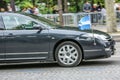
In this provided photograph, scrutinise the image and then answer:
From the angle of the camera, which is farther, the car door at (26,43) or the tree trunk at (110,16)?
the tree trunk at (110,16)

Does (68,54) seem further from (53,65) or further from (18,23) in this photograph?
(18,23)

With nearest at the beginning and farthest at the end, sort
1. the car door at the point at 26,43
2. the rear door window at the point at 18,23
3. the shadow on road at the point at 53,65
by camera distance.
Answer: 1. the car door at the point at 26,43
2. the rear door window at the point at 18,23
3. the shadow on road at the point at 53,65

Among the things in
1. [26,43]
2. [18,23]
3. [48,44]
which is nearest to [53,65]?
[48,44]

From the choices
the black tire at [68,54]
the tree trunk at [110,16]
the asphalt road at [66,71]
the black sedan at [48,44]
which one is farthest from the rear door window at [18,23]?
the tree trunk at [110,16]

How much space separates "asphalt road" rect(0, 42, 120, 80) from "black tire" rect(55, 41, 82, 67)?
6.7 inches

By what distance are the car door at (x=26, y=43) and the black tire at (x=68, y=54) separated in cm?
31

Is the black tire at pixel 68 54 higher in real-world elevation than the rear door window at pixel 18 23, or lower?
lower

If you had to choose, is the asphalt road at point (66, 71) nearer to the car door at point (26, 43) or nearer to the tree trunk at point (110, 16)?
the car door at point (26, 43)

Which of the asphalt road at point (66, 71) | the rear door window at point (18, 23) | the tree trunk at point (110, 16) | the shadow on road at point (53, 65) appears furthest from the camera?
the tree trunk at point (110, 16)

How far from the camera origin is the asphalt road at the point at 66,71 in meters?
9.18

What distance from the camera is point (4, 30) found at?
10.5 m

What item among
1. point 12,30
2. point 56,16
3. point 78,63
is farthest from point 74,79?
point 56,16

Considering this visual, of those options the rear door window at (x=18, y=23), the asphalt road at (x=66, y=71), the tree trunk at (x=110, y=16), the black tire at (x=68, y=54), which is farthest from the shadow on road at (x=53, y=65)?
the tree trunk at (x=110, y=16)

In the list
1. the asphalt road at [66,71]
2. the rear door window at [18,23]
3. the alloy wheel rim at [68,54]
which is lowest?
the asphalt road at [66,71]
